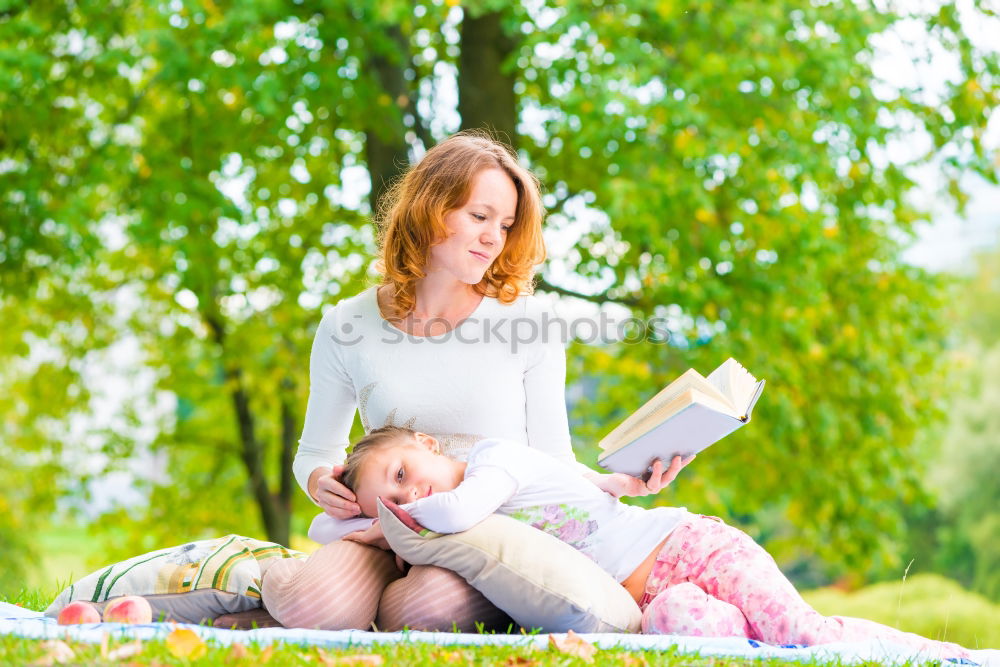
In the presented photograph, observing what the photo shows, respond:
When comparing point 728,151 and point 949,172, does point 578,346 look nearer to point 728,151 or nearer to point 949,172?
point 728,151

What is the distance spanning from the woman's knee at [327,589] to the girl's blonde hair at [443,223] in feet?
2.95

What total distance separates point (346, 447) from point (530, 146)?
15.6ft

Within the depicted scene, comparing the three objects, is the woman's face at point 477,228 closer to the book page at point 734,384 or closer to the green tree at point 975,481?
the book page at point 734,384

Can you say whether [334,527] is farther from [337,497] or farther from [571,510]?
[571,510]

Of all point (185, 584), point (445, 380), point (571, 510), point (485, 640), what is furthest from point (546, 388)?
point (185, 584)

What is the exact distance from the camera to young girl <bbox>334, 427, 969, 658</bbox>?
2.78 metres

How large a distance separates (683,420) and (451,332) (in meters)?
1.04

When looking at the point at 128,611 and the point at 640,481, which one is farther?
the point at 640,481

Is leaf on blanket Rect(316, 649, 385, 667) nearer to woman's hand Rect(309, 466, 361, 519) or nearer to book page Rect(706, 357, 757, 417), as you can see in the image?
woman's hand Rect(309, 466, 361, 519)

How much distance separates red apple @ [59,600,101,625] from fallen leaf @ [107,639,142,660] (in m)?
0.49

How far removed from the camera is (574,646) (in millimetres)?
2500

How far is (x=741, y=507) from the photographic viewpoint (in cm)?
782

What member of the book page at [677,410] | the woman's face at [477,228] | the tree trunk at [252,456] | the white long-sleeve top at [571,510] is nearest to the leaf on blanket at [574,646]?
the white long-sleeve top at [571,510]

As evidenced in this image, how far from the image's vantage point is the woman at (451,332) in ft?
10.9
